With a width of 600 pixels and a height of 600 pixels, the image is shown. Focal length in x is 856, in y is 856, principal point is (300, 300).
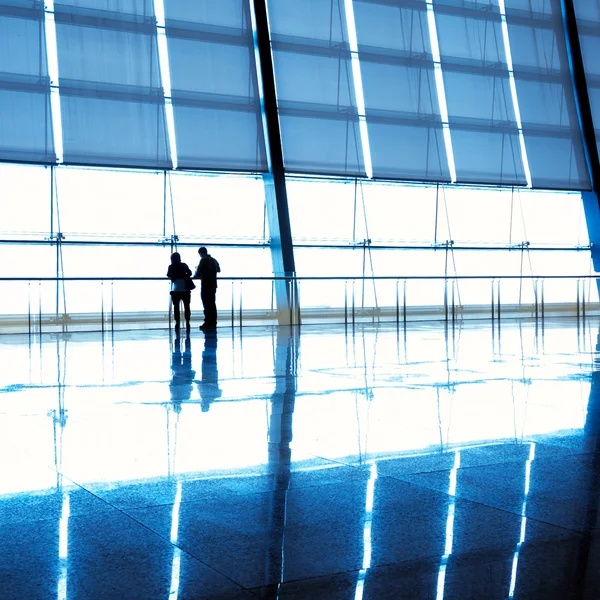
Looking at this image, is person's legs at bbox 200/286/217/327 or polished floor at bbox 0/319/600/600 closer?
polished floor at bbox 0/319/600/600

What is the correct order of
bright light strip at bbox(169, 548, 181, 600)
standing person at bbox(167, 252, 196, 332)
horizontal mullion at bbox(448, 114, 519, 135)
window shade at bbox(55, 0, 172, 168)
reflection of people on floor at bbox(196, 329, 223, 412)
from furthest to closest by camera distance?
1. horizontal mullion at bbox(448, 114, 519, 135)
2. window shade at bbox(55, 0, 172, 168)
3. standing person at bbox(167, 252, 196, 332)
4. reflection of people on floor at bbox(196, 329, 223, 412)
5. bright light strip at bbox(169, 548, 181, 600)

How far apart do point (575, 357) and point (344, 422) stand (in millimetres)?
3575

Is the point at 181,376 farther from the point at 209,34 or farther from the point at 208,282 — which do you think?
the point at 209,34

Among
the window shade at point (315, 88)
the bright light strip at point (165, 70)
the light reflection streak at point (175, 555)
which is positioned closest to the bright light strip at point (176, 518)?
the light reflection streak at point (175, 555)

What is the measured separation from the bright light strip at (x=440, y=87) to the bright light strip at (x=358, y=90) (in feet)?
Result: 5.38

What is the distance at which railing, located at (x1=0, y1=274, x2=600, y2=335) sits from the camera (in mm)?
11500

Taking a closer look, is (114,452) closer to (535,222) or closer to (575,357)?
(575,357)

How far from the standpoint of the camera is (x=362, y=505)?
2197 millimetres

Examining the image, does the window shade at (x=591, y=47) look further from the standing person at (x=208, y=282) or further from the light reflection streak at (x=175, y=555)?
the light reflection streak at (x=175, y=555)

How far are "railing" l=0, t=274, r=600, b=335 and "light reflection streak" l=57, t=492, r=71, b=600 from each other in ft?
29.3

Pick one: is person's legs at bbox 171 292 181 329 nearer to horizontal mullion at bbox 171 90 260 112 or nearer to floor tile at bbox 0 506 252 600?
horizontal mullion at bbox 171 90 260 112

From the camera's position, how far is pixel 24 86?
42.0ft

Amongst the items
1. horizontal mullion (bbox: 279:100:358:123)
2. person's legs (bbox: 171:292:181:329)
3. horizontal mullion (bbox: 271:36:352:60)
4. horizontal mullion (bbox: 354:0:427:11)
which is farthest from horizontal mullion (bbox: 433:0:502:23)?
person's legs (bbox: 171:292:181:329)

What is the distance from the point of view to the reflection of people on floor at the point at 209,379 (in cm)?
419
